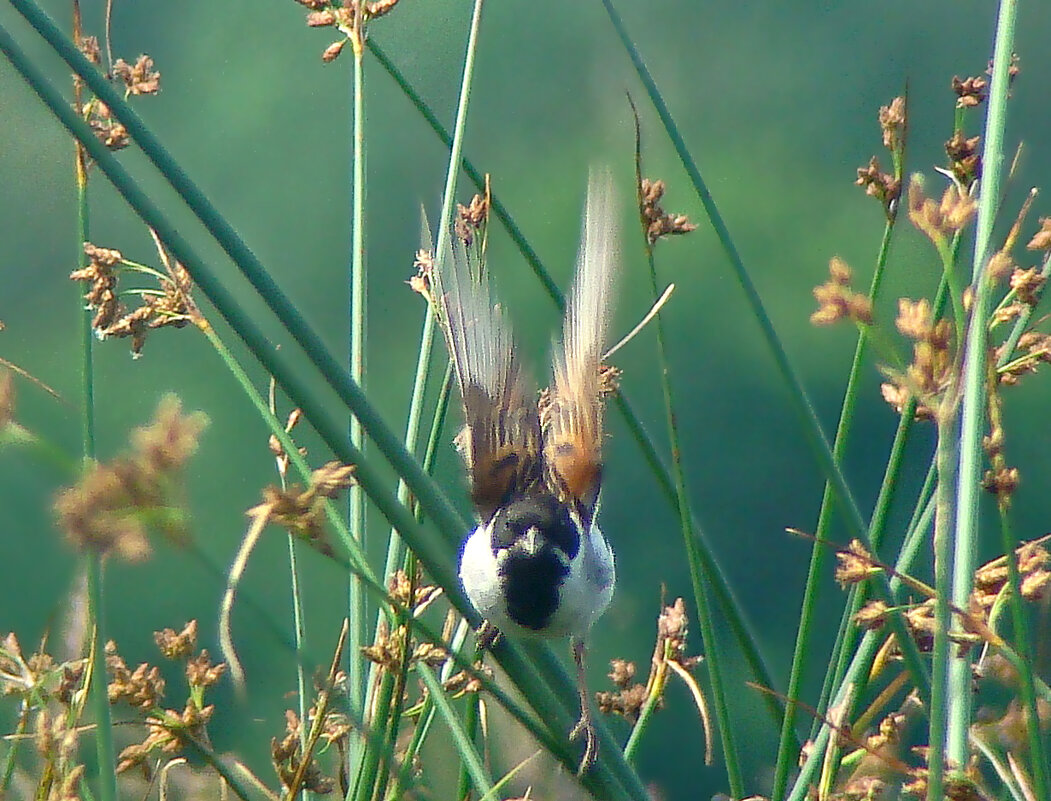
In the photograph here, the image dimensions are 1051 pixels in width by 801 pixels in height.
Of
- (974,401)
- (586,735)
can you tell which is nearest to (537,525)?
(586,735)

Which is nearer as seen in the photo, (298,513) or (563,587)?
(298,513)

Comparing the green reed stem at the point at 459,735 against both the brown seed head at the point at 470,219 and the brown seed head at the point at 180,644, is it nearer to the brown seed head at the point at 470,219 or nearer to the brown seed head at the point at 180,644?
the brown seed head at the point at 180,644

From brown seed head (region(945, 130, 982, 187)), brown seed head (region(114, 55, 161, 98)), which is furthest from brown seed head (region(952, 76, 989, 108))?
brown seed head (region(114, 55, 161, 98))

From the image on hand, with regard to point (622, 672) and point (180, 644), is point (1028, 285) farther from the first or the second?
point (180, 644)

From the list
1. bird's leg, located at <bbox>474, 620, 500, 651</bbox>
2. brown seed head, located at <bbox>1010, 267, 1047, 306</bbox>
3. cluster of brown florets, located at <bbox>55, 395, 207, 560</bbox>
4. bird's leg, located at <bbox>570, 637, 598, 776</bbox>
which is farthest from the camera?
bird's leg, located at <bbox>474, 620, 500, 651</bbox>

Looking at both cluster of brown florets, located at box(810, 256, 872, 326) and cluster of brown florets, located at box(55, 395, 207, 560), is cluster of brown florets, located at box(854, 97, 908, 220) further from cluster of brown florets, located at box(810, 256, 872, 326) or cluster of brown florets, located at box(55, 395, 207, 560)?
cluster of brown florets, located at box(55, 395, 207, 560)

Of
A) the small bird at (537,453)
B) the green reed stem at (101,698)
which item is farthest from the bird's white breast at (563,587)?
the green reed stem at (101,698)
